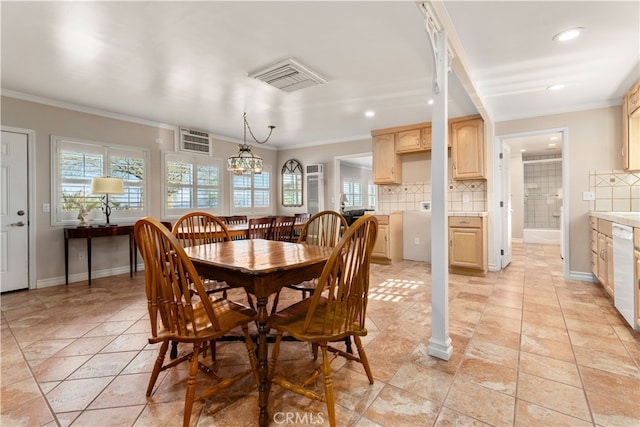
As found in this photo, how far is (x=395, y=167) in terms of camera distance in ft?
16.4

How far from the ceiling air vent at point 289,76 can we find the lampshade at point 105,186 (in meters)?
2.36

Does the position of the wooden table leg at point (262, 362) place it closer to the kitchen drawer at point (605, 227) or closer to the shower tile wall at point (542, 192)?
the kitchen drawer at point (605, 227)

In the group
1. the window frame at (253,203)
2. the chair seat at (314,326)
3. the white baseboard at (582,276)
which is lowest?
the white baseboard at (582,276)

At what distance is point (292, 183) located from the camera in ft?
21.4

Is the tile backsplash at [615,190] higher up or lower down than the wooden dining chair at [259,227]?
higher up

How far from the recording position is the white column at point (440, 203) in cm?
195

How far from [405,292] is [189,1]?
322 centimetres

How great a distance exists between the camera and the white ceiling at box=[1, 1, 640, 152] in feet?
6.70

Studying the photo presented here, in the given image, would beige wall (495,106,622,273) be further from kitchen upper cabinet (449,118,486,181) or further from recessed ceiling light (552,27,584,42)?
recessed ceiling light (552,27,584,42)

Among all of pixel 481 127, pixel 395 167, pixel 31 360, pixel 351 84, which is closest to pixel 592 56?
pixel 481 127

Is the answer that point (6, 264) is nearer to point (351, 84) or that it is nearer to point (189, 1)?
point (189, 1)

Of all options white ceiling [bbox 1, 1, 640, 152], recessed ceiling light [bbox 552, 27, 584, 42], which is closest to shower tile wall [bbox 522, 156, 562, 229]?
white ceiling [bbox 1, 1, 640, 152]

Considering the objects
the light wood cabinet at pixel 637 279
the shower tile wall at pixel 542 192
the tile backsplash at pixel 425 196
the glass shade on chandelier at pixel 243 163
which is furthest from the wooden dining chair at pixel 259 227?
the shower tile wall at pixel 542 192

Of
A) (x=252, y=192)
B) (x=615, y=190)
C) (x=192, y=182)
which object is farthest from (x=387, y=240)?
(x=192, y=182)
